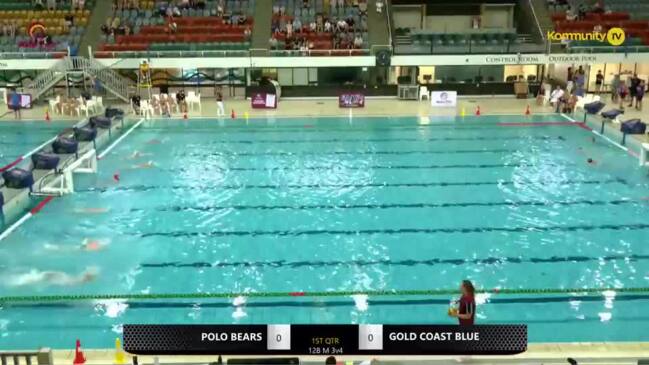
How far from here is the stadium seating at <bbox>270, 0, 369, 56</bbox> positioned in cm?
2667

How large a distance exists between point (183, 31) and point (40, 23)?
6183 millimetres

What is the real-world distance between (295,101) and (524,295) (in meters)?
18.9

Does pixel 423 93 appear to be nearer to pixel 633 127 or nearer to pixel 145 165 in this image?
pixel 633 127

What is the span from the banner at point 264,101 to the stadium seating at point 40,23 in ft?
26.5

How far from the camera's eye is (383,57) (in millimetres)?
26000

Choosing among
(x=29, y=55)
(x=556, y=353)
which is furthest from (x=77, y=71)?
(x=556, y=353)

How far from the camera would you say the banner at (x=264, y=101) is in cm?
2378

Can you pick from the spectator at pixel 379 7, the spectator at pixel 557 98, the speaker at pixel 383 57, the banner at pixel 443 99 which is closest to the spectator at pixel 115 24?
the speaker at pixel 383 57

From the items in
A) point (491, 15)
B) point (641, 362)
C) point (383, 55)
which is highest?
point (491, 15)

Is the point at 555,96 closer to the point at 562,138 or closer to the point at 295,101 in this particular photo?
the point at 562,138

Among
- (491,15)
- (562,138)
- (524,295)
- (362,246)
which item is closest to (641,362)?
(524,295)

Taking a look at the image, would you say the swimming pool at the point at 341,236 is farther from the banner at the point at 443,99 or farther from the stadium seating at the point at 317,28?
the stadium seating at the point at 317,28

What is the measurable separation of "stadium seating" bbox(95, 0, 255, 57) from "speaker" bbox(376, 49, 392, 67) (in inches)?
212

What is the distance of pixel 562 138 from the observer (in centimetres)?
1783
